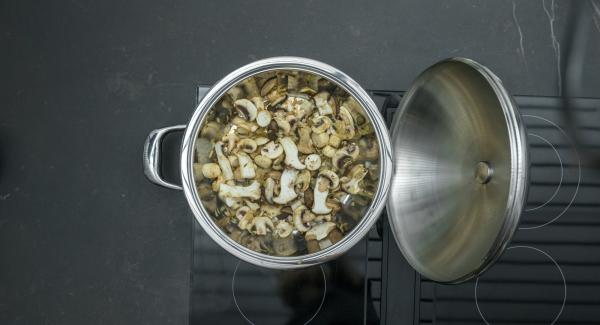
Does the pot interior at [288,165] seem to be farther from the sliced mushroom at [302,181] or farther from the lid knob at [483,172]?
the lid knob at [483,172]

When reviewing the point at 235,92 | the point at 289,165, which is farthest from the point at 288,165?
the point at 235,92

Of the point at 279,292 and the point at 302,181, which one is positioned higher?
the point at 302,181

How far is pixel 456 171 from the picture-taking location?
545mm

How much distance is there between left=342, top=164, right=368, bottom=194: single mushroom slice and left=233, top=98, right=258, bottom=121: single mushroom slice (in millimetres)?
131

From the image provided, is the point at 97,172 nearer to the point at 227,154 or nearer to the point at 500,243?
the point at 227,154

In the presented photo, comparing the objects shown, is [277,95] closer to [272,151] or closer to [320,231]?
[272,151]

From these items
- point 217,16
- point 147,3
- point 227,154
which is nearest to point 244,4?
point 217,16

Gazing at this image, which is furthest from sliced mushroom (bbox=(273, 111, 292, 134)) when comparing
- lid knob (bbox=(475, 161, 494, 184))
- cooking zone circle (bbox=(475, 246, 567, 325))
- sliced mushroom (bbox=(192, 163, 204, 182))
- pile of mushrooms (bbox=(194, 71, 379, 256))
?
cooking zone circle (bbox=(475, 246, 567, 325))

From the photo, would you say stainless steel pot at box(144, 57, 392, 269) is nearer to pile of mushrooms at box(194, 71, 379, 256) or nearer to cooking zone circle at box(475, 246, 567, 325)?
pile of mushrooms at box(194, 71, 379, 256)

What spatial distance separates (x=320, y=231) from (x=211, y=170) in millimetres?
144

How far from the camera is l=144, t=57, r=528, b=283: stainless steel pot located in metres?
0.47

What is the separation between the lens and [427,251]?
570mm

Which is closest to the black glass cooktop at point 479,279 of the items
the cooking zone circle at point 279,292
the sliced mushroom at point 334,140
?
the cooking zone circle at point 279,292

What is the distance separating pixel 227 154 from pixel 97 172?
1.00 ft
